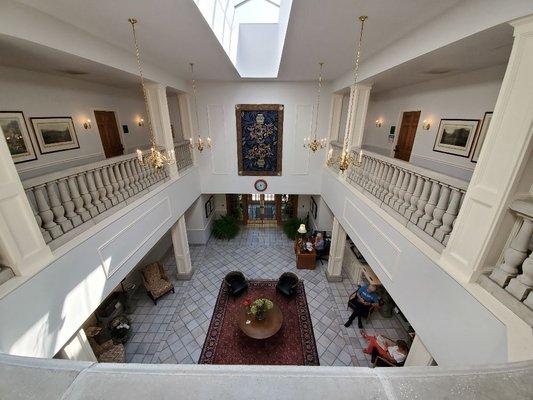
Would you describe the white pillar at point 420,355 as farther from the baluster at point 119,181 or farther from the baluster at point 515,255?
the baluster at point 119,181

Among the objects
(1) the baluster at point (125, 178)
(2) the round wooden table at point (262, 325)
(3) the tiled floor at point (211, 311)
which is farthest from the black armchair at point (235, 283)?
(1) the baluster at point (125, 178)

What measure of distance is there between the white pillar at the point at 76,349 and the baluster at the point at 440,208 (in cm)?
457

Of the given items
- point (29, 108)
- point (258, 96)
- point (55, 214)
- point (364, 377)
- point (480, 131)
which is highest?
point (258, 96)

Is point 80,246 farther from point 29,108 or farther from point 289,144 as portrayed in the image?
point 289,144

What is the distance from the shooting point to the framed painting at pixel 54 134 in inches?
187

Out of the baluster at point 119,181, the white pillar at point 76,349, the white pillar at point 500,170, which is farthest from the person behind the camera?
the baluster at point 119,181

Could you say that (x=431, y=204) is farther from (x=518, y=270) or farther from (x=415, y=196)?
(x=518, y=270)

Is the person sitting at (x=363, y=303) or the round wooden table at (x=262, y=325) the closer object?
the round wooden table at (x=262, y=325)

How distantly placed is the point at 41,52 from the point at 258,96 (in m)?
5.11

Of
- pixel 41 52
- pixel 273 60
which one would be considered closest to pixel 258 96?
pixel 273 60

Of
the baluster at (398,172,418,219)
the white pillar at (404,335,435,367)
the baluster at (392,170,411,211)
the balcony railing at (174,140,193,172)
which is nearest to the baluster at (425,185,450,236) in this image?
the baluster at (398,172,418,219)

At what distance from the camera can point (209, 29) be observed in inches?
121

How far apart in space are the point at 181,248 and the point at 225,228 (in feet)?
8.74

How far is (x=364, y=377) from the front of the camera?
67 centimetres
